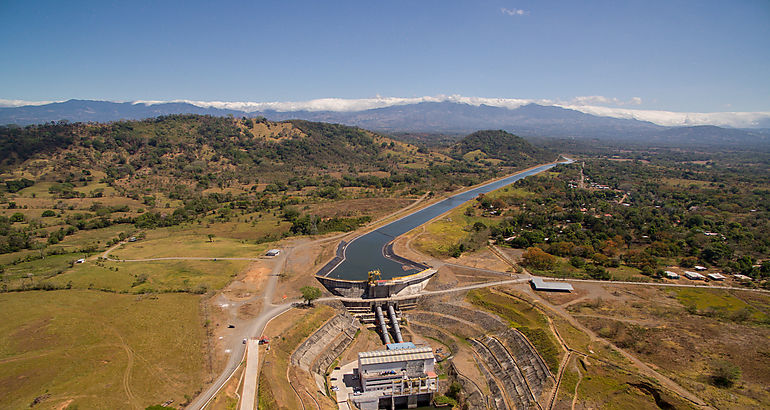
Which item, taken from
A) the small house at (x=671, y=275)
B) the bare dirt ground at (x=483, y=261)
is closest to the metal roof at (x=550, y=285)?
the bare dirt ground at (x=483, y=261)

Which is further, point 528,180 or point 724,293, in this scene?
point 528,180

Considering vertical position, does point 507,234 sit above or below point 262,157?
below

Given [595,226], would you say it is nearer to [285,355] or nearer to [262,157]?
[285,355]

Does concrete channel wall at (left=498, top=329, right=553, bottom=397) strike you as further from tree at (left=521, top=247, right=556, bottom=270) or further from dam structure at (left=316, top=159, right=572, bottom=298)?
tree at (left=521, top=247, right=556, bottom=270)

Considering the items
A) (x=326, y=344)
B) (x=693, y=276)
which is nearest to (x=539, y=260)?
(x=693, y=276)

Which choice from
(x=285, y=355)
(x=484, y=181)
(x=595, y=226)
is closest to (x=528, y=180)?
(x=484, y=181)

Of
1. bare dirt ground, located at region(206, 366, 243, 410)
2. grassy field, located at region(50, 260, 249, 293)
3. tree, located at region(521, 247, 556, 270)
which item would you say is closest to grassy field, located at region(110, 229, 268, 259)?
grassy field, located at region(50, 260, 249, 293)
